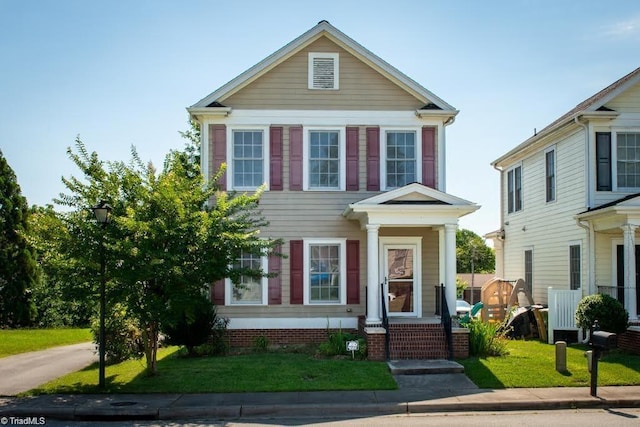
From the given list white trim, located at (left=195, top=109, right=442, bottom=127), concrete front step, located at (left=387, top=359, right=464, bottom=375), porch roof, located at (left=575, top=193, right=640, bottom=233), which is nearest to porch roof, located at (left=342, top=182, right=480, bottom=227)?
white trim, located at (left=195, top=109, right=442, bottom=127)

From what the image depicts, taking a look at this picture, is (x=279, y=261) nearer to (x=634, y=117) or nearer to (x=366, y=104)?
(x=366, y=104)

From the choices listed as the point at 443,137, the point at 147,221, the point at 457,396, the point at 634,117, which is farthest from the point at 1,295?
the point at 634,117

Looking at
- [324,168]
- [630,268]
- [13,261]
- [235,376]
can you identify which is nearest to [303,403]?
[235,376]

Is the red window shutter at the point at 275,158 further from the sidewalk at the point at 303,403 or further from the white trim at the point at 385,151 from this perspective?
the sidewalk at the point at 303,403

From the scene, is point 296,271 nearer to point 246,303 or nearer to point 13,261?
point 246,303

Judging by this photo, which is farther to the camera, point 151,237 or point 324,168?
point 324,168

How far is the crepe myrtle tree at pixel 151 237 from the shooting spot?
42.2 ft

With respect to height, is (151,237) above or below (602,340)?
above

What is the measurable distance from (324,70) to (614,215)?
28.0 ft

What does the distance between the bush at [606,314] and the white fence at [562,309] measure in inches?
84.6

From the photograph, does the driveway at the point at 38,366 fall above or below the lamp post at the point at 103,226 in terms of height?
below

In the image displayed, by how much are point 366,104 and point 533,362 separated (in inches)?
320

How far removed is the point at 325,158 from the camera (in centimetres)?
1866

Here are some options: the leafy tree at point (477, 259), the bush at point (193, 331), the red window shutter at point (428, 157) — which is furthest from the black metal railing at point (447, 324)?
the leafy tree at point (477, 259)
